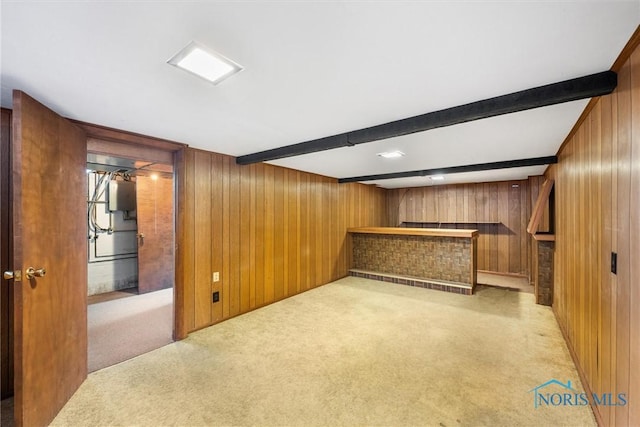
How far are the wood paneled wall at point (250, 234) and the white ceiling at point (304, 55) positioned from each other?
1.05 meters

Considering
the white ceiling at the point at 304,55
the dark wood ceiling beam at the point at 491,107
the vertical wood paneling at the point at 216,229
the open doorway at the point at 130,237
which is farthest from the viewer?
the open doorway at the point at 130,237

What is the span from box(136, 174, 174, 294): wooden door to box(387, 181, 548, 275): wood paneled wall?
18.3 feet

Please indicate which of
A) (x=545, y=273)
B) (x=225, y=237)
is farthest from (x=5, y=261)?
(x=545, y=273)

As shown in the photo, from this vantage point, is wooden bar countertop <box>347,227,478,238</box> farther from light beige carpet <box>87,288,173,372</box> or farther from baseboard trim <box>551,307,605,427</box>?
light beige carpet <box>87,288,173,372</box>

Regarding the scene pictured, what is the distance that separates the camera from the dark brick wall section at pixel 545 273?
3.61 metres

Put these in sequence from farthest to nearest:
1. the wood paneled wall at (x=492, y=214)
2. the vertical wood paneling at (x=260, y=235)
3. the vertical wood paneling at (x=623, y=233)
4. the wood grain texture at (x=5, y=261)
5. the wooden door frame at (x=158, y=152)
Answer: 1. the wood paneled wall at (x=492, y=214)
2. the vertical wood paneling at (x=260, y=235)
3. the wooden door frame at (x=158, y=152)
4. the wood grain texture at (x=5, y=261)
5. the vertical wood paneling at (x=623, y=233)

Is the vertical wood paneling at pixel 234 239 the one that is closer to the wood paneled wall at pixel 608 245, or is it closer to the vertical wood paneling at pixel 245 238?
the vertical wood paneling at pixel 245 238

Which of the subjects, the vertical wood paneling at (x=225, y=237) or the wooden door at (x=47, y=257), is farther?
the vertical wood paneling at (x=225, y=237)

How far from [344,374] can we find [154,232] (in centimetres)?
407

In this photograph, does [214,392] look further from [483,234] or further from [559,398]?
[483,234]

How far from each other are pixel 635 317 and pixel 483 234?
17.0 ft

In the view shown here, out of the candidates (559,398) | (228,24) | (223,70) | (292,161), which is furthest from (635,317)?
(292,161)

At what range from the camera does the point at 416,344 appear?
2580 mm

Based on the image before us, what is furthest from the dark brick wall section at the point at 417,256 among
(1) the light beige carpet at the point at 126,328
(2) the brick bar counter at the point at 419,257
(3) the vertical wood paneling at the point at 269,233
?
(1) the light beige carpet at the point at 126,328
